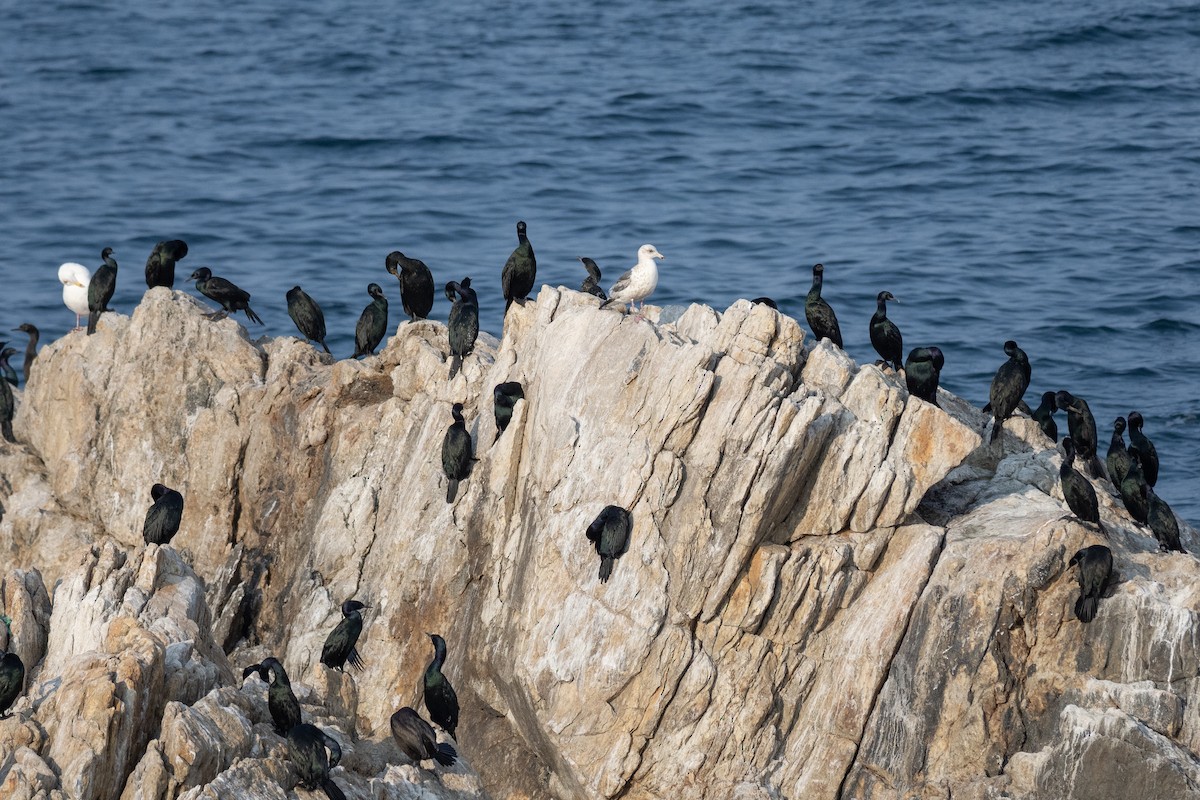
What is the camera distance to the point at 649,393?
54.2ft

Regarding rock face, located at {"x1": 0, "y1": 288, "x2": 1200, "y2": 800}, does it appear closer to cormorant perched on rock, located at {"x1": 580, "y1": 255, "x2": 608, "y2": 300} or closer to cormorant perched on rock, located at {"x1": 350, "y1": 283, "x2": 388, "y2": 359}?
cormorant perched on rock, located at {"x1": 580, "y1": 255, "x2": 608, "y2": 300}

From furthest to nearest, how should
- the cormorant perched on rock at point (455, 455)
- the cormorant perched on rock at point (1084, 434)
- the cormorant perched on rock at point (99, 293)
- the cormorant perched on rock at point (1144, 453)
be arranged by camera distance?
the cormorant perched on rock at point (99, 293), the cormorant perched on rock at point (1144, 453), the cormorant perched on rock at point (1084, 434), the cormorant perched on rock at point (455, 455)

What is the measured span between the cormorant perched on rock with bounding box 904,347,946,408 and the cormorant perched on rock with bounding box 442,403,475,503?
471 centimetres

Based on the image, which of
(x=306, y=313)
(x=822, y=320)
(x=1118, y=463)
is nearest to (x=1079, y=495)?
(x=1118, y=463)

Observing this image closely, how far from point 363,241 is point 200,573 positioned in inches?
845

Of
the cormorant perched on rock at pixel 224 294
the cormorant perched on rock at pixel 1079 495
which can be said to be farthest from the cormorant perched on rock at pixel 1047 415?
the cormorant perched on rock at pixel 224 294

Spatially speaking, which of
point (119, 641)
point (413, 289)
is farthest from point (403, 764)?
point (413, 289)

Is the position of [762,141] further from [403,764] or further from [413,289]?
[403,764]

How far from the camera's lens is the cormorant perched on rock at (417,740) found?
15102mm

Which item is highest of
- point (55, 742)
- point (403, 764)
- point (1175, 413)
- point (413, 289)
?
point (413, 289)

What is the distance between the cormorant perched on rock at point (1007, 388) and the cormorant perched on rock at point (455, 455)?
5685mm

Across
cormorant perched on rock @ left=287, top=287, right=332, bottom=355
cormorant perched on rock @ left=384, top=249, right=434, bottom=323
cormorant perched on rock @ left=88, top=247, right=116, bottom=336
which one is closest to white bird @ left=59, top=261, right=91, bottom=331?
cormorant perched on rock @ left=88, top=247, right=116, bottom=336

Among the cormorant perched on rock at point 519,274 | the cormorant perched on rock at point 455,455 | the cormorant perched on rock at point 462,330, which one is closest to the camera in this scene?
the cormorant perched on rock at point 455,455

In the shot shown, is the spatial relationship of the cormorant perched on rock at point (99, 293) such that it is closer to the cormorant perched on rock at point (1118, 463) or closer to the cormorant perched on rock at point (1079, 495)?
the cormorant perched on rock at point (1079, 495)
